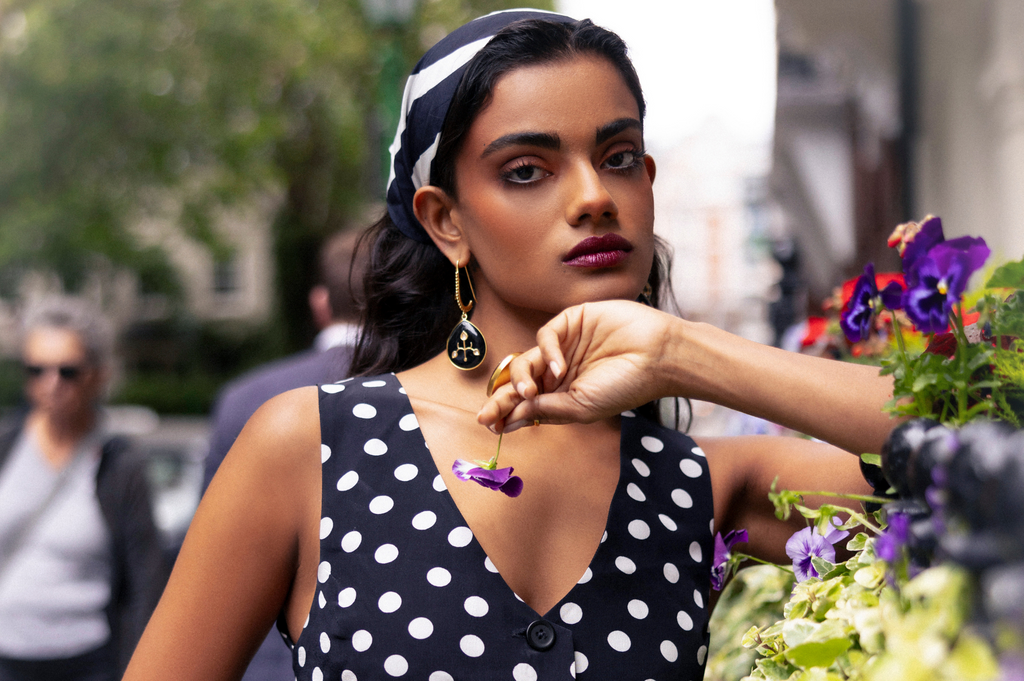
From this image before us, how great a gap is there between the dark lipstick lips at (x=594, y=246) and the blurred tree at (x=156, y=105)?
13.6m

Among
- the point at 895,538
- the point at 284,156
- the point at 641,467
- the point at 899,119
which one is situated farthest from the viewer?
the point at 284,156

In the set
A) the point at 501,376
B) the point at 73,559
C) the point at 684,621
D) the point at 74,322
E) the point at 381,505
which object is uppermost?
the point at 501,376

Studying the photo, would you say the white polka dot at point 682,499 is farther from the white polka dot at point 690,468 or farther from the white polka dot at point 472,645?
the white polka dot at point 472,645

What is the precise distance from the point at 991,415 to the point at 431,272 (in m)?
1.18

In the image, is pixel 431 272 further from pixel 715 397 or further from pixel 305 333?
pixel 305 333

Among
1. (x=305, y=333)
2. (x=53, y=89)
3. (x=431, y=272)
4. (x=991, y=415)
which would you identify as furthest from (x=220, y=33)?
(x=991, y=415)

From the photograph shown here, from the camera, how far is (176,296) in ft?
97.5

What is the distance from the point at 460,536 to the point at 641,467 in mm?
400

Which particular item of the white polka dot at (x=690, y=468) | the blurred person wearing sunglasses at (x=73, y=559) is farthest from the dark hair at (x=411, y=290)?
the blurred person wearing sunglasses at (x=73, y=559)

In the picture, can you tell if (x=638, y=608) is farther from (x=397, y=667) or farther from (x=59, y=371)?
(x=59, y=371)

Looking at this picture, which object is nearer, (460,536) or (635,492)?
(460,536)

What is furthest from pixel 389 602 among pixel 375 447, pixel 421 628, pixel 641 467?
pixel 641 467

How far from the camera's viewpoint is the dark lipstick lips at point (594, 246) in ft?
4.86

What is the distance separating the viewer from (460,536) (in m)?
1.49
